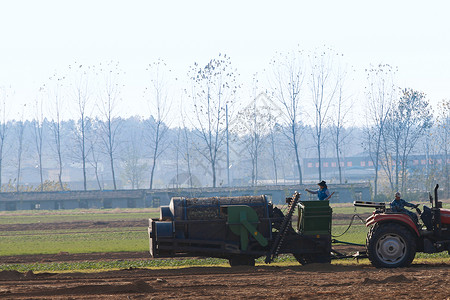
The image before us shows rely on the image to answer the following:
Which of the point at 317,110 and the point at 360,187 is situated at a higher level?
the point at 317,110

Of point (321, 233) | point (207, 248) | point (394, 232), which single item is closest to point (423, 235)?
point (394, 232)

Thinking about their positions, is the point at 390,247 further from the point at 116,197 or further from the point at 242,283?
the point at 116,197

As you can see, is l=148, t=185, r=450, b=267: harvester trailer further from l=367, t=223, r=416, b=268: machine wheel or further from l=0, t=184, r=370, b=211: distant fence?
l=0, t=184, r=370, b=211: distant fence

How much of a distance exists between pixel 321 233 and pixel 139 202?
59895mm

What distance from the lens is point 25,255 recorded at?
26.2 m

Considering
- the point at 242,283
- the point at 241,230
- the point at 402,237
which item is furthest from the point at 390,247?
the point at 242,283

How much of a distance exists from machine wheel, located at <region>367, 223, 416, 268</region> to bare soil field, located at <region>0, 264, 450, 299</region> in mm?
366

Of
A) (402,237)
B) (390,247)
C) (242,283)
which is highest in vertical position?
(402,237)

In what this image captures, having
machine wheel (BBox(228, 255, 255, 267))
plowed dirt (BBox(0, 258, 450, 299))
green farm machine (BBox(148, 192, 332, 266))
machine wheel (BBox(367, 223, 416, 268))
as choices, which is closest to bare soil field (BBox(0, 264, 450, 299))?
plowed dirt (BBox(0, 258, 450, 299))

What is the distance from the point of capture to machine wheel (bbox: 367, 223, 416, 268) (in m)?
16.2

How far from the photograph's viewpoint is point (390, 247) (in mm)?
16297

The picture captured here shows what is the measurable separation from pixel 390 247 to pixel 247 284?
4.67 metres

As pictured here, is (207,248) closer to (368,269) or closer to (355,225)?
(368,269)

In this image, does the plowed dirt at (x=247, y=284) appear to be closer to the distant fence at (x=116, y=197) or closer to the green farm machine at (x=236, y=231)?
the green farm machine at (x=236, y=231)
